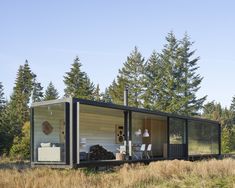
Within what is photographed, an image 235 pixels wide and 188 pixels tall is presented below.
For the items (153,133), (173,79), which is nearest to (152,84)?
(173,79)

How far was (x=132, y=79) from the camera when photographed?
139 feet

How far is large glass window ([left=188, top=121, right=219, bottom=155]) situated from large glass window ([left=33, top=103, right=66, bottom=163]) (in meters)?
8.26

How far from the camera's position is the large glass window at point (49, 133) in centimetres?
1437

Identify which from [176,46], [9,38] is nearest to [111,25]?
[9,38]

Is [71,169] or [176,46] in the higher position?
[176,46]

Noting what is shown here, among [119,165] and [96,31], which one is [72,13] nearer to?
[96,31]

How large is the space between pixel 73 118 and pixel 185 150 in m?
9.12

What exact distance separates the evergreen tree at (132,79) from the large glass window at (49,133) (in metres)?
24.8

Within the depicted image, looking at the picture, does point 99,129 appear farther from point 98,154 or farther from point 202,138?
point 202,138

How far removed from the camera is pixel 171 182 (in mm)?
10664

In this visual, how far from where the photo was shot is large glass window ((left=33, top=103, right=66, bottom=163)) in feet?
47.1

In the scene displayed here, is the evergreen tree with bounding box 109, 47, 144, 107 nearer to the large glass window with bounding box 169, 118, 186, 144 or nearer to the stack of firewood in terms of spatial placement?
the large glass window with bounding box 169, 118, 186, 144

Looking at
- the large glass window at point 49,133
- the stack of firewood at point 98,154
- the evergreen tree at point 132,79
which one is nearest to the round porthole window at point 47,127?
the large glass window at point 49,133

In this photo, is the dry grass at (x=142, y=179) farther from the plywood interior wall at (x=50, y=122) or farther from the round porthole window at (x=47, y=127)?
the round porthole window at (x=47, y=127)
